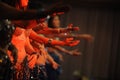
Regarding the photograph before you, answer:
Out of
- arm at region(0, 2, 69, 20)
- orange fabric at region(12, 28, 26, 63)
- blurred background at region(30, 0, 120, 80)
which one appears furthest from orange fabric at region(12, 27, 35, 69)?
blurred background at region(30, 0, 120, 80)

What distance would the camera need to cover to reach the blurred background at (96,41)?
14.6 feet

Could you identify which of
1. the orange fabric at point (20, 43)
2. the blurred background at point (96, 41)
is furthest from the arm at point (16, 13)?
the blurred background at point (96, 41)

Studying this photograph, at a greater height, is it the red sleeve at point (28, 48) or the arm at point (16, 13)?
the arm at point (16, 13)

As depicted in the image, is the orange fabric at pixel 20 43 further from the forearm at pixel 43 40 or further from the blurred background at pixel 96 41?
the blurred background at pixel 96 41

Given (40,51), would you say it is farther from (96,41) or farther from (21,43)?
(96,41)

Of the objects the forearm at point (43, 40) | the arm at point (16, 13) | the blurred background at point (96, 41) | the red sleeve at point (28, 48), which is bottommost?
the blurred background at point (96, 41)

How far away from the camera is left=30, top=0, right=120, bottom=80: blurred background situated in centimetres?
445

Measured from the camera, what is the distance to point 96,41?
4500 mm

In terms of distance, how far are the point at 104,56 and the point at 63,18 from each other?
0.83m

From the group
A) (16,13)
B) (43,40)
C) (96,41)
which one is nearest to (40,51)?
(43,40)

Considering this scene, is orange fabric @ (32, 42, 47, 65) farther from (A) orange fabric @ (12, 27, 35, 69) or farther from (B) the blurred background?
(B) the blurred background

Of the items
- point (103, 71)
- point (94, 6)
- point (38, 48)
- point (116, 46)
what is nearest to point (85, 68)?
point (103, 71)

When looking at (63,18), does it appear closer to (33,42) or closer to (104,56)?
(104,56)

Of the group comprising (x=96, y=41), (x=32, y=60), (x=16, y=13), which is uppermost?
(x=16, y=13)
